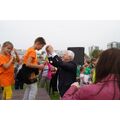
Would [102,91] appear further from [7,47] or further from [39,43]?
[39,43]

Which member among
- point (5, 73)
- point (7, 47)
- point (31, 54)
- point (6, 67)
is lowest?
point (5, 73)

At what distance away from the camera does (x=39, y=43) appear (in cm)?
629

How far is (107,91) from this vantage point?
2.83 metres

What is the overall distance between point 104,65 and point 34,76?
11.9 feet

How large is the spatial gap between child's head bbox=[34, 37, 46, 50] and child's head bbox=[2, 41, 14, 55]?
1.47 feet

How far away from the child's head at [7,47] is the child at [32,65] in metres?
0.31

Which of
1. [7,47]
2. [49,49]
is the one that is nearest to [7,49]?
[7,47]

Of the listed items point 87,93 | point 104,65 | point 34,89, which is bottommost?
point 34,89

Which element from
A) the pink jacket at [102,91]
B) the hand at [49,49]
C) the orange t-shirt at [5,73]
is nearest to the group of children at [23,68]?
the orange t-shirt at [5,73]

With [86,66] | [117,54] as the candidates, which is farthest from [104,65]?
[86,66]

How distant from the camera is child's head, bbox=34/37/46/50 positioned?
6.26 m

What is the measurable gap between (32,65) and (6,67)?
427mm

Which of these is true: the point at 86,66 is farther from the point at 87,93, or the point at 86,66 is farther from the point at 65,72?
the point at 87,93
